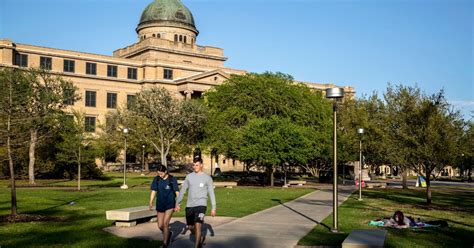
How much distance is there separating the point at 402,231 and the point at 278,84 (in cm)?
3937

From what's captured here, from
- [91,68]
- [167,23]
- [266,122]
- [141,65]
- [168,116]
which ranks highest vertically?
[167,23]

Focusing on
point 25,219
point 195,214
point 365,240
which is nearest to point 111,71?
point 25,219

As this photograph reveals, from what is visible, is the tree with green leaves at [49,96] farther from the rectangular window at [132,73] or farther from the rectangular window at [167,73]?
the rectangular window at [132,73]

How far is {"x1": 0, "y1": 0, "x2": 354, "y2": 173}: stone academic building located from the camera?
85125 mm

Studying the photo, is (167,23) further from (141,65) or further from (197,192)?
(197,192)

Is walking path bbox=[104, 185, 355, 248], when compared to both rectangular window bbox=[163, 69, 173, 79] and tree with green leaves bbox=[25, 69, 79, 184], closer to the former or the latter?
tree with green leaves bbox=[25, 69, 79, 184]

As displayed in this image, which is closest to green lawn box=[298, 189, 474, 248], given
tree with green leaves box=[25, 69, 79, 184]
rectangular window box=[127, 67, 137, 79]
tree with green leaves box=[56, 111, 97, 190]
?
tree with green leaves box=[56, 111, 97, 190]

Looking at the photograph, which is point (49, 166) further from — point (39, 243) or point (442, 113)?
point (39, 243)

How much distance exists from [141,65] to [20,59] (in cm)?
1943

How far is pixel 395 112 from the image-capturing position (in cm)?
2869

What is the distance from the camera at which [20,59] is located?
267 ft

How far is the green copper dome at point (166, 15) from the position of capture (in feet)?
332

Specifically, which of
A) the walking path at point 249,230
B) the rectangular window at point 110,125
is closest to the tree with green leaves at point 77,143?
the walking path at point 249,230

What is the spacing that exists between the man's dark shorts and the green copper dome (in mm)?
91212
